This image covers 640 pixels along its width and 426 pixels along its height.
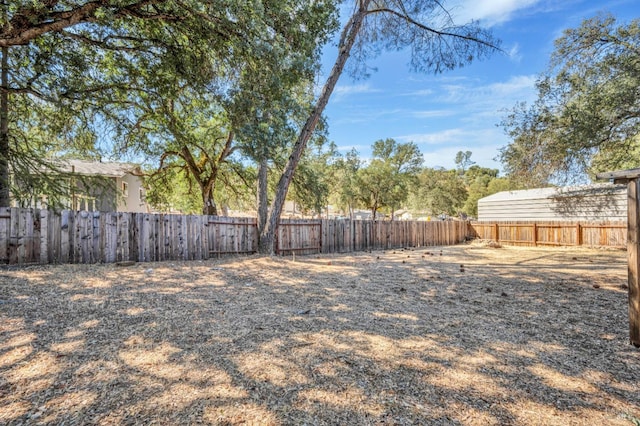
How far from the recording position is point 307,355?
249 cm

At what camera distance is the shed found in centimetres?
1310

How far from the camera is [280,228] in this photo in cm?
985

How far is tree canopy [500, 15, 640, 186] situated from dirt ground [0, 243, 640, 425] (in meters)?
5.09

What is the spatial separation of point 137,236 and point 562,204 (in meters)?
18.2

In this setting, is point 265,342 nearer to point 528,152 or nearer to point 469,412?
point 469,412

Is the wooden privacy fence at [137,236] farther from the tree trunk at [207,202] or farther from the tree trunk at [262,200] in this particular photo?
the tree trunk at [207,202]

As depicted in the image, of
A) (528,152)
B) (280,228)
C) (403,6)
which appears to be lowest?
(280,228)

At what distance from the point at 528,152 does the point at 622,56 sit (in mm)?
2899

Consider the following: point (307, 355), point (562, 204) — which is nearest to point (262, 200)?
point (307, 355)

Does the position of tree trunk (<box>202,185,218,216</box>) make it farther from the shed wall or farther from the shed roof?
the shed wall

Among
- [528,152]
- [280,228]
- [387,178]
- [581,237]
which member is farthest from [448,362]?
[387,178]

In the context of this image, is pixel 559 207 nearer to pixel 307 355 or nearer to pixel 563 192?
pixel 563 192

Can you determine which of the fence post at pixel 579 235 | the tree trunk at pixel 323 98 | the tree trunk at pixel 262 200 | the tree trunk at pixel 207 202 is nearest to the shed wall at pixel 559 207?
the fence post at pixel 579 235

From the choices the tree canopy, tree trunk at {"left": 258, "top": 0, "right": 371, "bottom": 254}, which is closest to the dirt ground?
tree trunk at {"left": 258, "top": 0, "right": 371, "bottom": 254}
